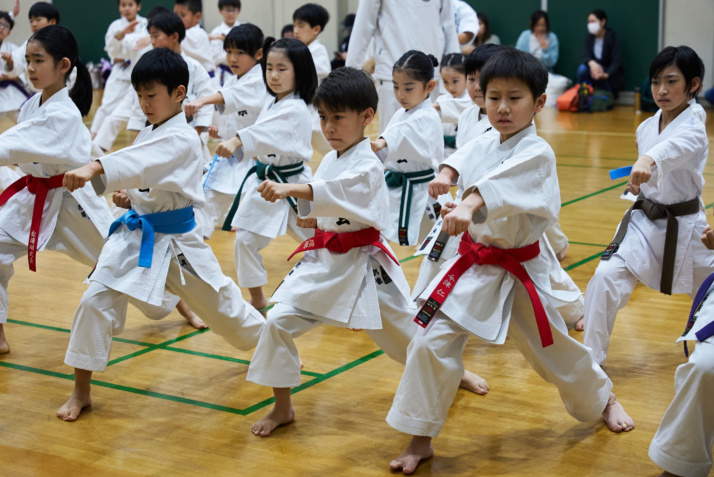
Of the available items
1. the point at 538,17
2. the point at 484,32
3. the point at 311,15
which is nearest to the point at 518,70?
the point at 311,15

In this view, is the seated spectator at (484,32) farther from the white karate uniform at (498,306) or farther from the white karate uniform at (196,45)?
the white karate uniform at (498,306)

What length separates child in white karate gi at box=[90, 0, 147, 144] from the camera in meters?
8.14

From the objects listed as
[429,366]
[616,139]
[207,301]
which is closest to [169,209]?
[207,301]

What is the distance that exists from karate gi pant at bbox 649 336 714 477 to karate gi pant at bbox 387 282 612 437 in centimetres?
32

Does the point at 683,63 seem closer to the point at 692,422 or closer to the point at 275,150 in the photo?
the point at 692,422

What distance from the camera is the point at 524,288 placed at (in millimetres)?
2516

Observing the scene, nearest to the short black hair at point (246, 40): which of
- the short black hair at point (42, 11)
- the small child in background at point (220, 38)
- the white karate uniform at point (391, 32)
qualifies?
the white karate uniform at point (391, 32)

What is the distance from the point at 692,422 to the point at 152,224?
1.83 metres

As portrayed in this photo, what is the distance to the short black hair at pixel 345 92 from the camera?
2744 mm

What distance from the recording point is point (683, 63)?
10.1ft

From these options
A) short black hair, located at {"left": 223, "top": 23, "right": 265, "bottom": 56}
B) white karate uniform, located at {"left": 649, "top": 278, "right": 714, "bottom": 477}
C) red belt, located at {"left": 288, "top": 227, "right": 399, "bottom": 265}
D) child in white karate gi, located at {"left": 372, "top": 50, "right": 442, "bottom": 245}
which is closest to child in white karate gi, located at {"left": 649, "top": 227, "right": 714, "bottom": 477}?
white karate uniform, located at {"left": 649, "top": 278, "right": 714, "bottom": 477}

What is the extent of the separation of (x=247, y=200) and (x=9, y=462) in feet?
5.87

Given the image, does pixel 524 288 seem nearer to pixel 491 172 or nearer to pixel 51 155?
pixel 491 172

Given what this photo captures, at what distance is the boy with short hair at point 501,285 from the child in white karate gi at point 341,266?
28cm
